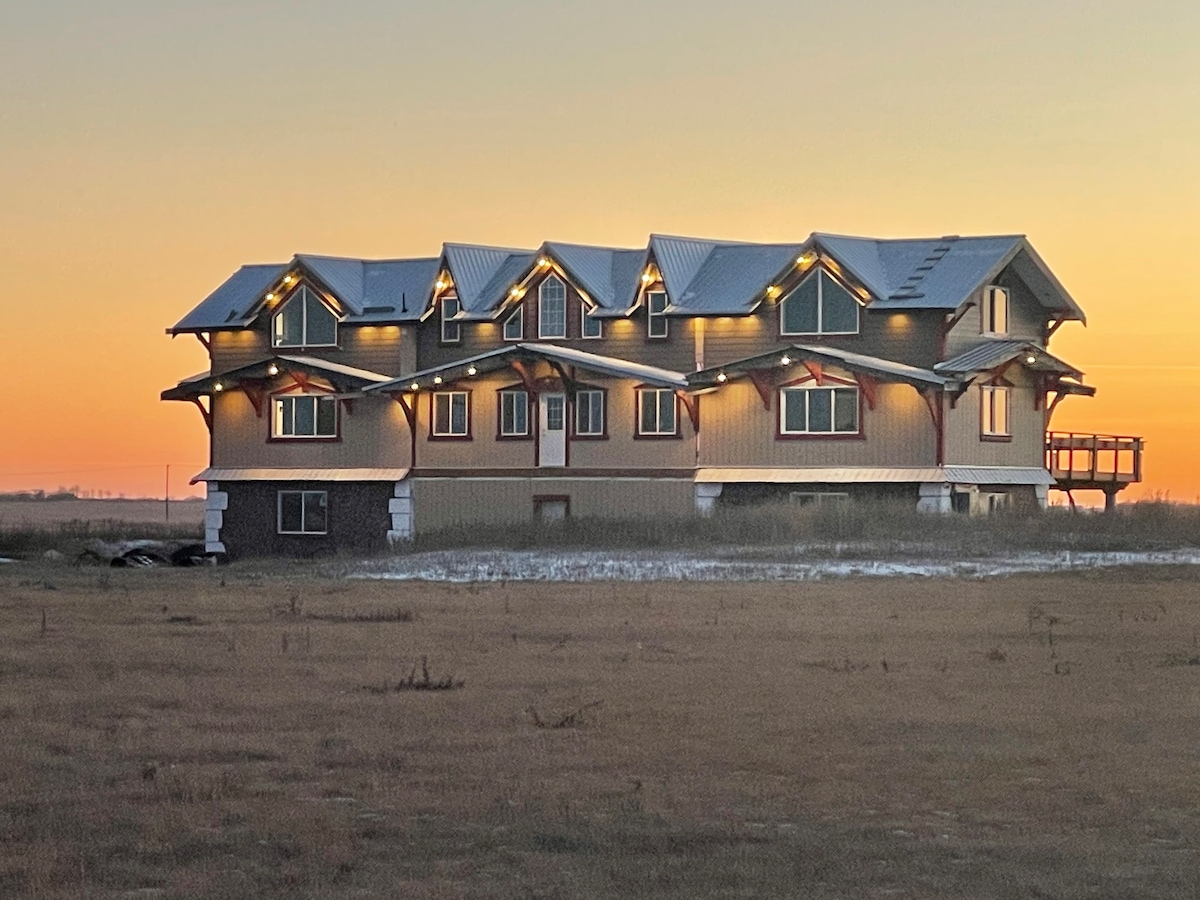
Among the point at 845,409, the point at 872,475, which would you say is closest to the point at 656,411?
the point at 845,409

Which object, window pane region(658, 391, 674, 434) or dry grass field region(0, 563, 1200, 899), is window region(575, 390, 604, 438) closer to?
window pane region(658, 391, 674, 434)

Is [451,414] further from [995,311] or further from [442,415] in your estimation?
[995,311]

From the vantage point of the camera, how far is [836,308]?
57312 millimetres

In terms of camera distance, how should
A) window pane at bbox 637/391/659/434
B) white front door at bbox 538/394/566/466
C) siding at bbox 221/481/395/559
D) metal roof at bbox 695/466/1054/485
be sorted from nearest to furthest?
metal roof at bbox 695/466/1054/485
window pane at bbox 637/391/659/434
white front door at bbox 538/394/566/466
siding at bbox 221/481/395/559

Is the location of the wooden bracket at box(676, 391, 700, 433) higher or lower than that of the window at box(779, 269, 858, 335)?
lower

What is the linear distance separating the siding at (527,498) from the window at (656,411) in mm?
1505

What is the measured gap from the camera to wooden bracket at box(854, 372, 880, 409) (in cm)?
5506

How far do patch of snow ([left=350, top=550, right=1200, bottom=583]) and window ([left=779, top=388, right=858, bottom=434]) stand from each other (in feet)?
37.4

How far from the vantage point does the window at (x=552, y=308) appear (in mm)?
60875

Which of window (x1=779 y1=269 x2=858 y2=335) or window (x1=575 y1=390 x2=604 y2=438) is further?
window (x1=575 y1=390 x2=604 y2=438)

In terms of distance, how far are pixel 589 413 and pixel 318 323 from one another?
380 inches

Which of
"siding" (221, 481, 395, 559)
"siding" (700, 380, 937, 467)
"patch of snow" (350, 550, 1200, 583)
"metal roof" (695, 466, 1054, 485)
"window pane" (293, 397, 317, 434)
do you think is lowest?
"patch of snow" (350, 550, 1200, 583)

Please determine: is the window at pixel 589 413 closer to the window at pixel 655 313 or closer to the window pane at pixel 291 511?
the window at pixel 655 313

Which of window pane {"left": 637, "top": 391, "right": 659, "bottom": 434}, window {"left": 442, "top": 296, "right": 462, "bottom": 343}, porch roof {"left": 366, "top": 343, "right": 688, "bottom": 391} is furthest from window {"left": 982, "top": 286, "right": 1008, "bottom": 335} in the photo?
window {"left": 442, "top": 296, "right": 462, "bottom": 343}
